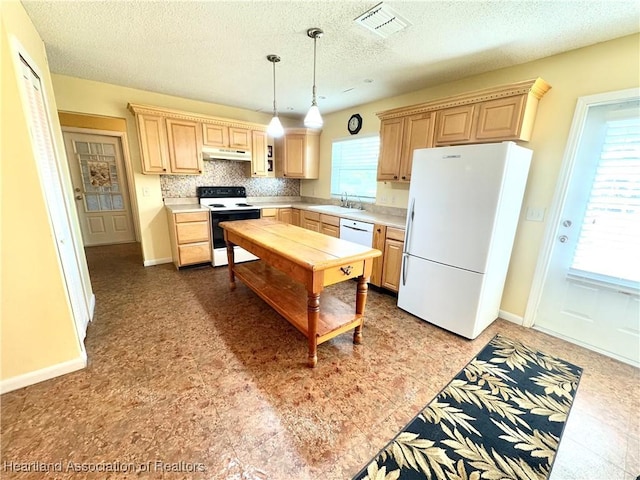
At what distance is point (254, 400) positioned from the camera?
1.68m

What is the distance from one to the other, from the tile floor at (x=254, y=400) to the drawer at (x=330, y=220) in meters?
1.56

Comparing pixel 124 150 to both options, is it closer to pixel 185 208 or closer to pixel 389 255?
pixel 185 208

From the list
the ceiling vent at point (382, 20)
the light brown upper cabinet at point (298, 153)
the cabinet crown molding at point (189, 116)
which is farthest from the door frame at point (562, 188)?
the cabinet crown molding at point (189, 116)

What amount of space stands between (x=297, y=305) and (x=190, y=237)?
2.39 m

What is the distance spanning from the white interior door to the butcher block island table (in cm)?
188

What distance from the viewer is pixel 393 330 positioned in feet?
8.27

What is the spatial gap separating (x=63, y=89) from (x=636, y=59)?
5605 millimetres

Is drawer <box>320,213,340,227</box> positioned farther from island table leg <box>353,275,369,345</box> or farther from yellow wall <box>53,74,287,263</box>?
yellow wall <box>53,74,287,263</box>

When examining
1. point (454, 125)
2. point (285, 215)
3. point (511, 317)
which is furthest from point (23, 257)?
point (511, 317)

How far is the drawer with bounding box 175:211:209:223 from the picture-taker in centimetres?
367

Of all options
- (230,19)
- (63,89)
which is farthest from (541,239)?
(63,89)

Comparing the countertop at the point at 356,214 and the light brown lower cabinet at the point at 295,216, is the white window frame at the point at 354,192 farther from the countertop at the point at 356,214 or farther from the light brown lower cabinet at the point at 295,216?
the light brown lower cabinet at the point at 295,216

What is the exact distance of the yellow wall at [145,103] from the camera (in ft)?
10.4

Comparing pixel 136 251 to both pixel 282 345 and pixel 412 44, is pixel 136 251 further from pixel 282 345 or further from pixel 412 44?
pixel 412 44
